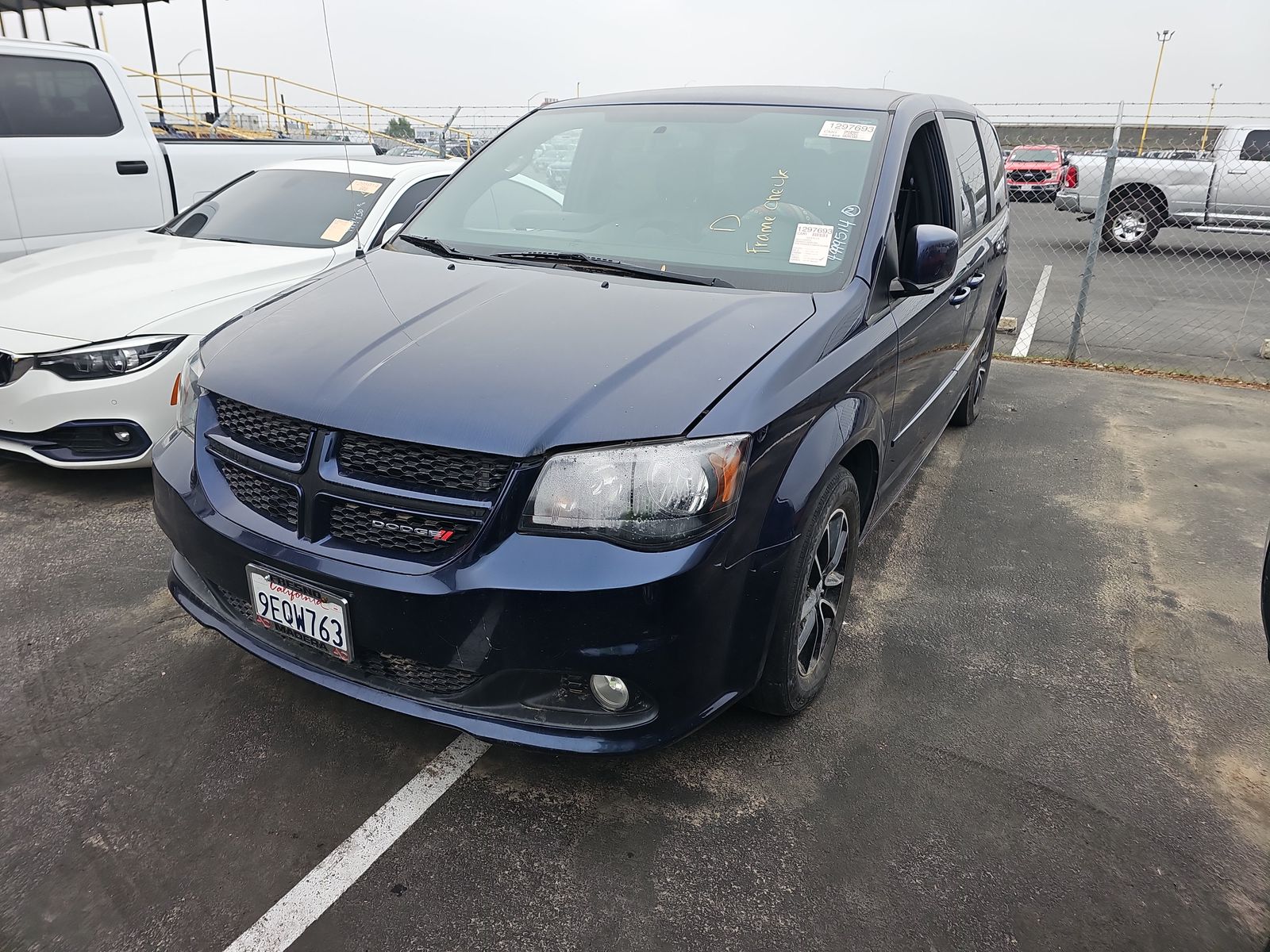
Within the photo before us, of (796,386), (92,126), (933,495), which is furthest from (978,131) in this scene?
(92,126)

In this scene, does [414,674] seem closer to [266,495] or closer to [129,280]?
[266,495]

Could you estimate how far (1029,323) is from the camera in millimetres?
8969

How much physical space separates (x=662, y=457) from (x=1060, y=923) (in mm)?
1403

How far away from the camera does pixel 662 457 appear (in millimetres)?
2035

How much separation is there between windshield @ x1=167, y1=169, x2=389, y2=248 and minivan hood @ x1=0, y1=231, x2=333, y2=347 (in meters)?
0.15

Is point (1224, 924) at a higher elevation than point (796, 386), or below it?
below

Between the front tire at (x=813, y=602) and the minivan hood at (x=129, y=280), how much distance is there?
9.95 feet

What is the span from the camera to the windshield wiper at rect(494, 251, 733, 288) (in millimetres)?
2791

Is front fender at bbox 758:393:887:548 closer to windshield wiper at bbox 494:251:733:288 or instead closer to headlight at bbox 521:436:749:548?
headlight at bbox 521:436:749:548

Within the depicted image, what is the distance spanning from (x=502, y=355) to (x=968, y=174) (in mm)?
2975

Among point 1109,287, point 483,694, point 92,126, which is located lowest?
point 1109,287

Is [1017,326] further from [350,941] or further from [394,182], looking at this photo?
[350,941]

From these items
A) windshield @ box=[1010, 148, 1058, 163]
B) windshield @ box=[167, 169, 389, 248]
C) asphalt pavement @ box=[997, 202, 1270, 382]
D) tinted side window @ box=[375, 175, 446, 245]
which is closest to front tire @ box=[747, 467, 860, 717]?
tinted side window @ box=[375, 175, 446, 245]

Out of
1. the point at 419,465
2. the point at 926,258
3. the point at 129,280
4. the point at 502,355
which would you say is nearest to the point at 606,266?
the point at 502,355
